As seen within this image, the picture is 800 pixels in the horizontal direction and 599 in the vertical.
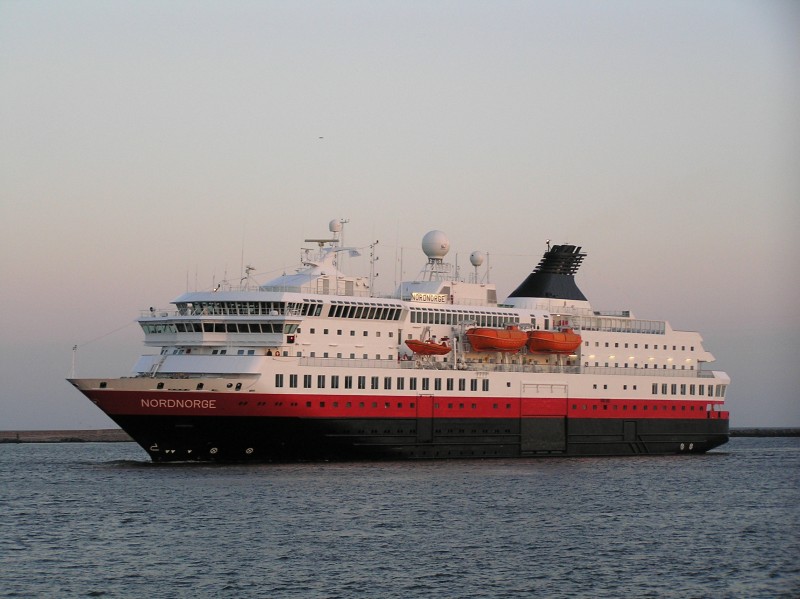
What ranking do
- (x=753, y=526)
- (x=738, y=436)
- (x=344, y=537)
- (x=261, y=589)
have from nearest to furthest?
(x=261, y=589), (x=344, y=537), (x=753, y=526), (x=738, y=436)

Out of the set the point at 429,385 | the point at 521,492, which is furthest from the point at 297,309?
the point at 521,492

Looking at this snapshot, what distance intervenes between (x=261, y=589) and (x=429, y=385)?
29.0 m

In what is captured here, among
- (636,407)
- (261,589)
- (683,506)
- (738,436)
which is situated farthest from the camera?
(738,436)

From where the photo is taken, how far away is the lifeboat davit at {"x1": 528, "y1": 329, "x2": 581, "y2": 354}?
209ft

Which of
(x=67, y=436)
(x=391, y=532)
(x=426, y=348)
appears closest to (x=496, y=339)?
(x=426, y=348)

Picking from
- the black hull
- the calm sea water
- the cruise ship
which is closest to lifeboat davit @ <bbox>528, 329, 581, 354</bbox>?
the cruise ship

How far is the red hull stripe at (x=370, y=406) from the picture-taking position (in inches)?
2021

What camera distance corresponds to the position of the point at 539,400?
208 feet

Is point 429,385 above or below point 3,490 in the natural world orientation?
above

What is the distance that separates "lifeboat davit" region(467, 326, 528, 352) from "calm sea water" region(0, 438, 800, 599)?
7010mm

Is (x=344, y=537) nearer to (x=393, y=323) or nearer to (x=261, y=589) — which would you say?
(x=261, y=589)

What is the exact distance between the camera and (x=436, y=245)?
6606 cm

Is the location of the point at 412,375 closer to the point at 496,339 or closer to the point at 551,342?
the point at 496,339

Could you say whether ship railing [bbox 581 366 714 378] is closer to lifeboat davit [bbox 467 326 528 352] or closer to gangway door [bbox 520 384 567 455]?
gangway door [bbox 520 384 567 455]
